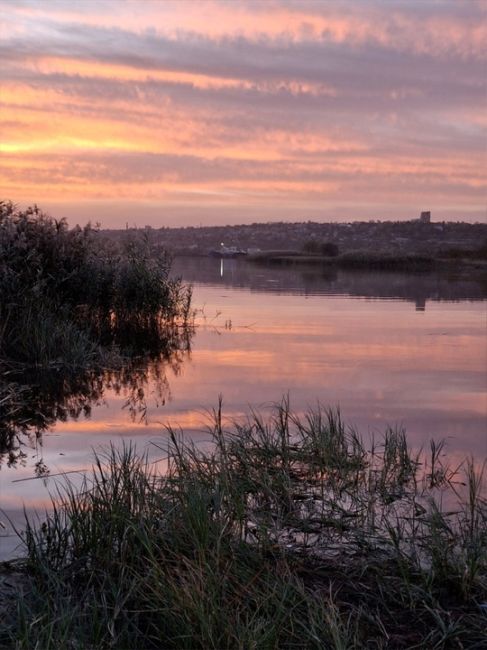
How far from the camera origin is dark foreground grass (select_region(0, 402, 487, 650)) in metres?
4.27

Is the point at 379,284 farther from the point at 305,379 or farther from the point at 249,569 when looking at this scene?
the point at 249,569

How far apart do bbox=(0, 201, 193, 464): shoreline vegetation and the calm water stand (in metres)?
0.47

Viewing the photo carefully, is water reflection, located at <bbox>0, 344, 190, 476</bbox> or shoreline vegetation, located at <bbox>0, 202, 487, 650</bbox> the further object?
water reflection, located at <bbox>0, 344, 190, 476</bbox>

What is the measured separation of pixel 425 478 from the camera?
7773 mm

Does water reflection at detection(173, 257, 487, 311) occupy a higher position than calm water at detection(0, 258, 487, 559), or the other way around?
water reflection at detection(173, 257, 487, 311)

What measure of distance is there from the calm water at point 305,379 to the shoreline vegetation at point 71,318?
0.47m

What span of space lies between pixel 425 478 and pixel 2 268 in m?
8.62

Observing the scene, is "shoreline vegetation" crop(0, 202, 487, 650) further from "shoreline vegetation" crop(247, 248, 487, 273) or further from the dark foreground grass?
"shoreline vegetation" crop(247, 248, 487, 273)

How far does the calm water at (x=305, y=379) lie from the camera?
363 inches

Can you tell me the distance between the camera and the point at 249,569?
16.0 ft

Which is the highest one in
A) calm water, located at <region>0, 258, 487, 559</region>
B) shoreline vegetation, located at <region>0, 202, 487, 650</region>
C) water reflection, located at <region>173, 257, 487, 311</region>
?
shoreline vegetation, located at <region>0, 202, 487, 650</region>

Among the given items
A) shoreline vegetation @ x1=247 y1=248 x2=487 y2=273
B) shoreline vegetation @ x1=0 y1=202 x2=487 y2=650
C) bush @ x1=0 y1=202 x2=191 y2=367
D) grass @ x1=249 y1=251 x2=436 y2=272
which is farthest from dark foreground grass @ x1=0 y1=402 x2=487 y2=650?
grass @ x1=249 y1=251 x2=436 y2=272

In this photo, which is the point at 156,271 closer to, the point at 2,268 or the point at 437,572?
the point at 2,268

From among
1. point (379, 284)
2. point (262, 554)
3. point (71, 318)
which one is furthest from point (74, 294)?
point (379, 284)
